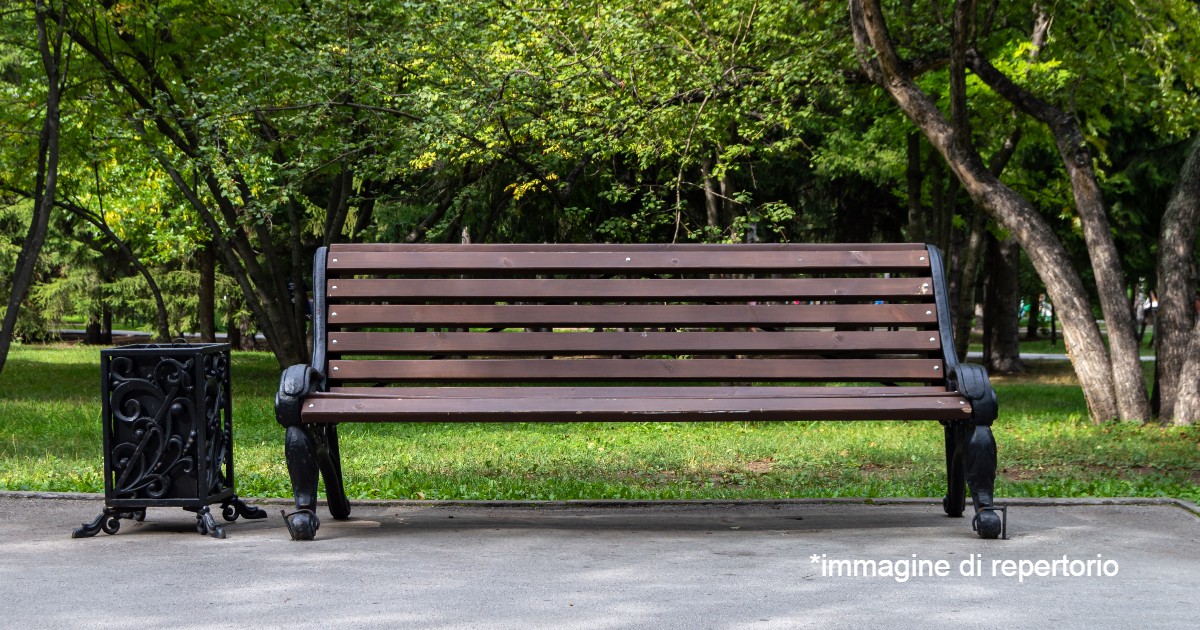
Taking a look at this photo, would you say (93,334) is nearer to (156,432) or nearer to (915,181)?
(915,181)

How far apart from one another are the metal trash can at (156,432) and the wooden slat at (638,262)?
0.82 metres

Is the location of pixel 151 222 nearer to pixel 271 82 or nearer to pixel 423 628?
pixel 271 82

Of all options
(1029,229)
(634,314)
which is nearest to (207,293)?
(1029,229)

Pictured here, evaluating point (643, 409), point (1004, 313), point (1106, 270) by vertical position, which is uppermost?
point (1106, 270)

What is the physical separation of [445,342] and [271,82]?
9574 mm

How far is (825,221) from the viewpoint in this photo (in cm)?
2355

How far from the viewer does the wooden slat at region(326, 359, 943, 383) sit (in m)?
5.41

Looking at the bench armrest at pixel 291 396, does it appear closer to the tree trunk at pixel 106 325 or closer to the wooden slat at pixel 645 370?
the wooden slat at pixel 645 370

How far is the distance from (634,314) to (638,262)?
24 cm

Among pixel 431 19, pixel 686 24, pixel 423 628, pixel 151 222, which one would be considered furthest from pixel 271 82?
pixel 151 222

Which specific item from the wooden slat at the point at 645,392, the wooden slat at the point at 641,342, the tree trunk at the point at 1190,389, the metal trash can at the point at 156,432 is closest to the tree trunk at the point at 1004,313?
the tree trunk at the point at 1190,389

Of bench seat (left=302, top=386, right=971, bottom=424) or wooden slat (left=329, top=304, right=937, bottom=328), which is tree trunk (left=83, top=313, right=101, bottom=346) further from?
bench seat (left=302, top=386, right=971, bottom=424)

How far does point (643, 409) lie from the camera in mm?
4961

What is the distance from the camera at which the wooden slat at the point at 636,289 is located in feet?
18.2
